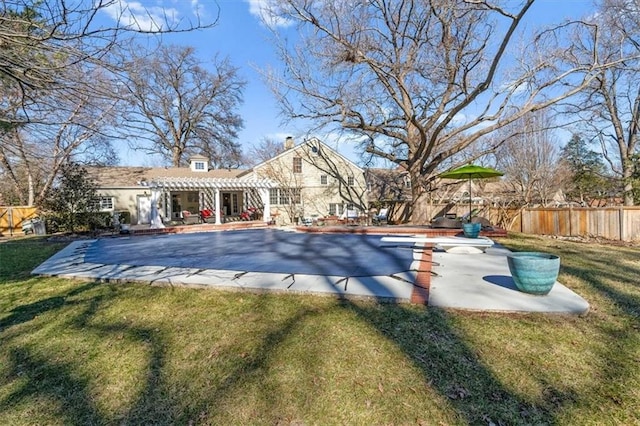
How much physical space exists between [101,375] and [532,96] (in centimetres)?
1617

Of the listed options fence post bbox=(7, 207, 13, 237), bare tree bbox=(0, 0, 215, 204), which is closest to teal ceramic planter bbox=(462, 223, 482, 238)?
bare tree bbox=(0, 0, 215, 204)

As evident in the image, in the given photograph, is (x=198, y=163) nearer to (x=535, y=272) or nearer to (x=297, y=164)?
(x=297, y=164)

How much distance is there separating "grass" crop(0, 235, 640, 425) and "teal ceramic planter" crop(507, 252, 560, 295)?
1.93 feet

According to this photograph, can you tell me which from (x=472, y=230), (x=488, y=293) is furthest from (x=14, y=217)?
(x=488, y=293)

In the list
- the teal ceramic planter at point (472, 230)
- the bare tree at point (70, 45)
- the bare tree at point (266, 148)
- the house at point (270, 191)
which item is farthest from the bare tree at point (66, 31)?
the bare tree at point (266, 148)

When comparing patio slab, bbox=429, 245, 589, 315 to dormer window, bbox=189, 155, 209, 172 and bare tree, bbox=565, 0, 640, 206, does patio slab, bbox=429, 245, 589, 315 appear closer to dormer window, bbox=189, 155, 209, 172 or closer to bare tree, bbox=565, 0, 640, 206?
bare tree, bbox=565, 0, 640, 206

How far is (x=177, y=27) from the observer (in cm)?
323

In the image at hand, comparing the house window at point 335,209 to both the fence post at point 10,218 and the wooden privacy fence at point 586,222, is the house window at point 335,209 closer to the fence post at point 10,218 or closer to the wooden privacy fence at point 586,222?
the wooden privacy fence at point 586,222

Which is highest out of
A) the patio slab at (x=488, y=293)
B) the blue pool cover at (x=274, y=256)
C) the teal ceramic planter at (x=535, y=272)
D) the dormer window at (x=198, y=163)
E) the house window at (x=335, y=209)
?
the dormer window at (x=198, y=163)

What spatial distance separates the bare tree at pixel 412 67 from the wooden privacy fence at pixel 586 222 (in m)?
4.21

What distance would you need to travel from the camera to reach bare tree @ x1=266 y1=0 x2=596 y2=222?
1258 centimetres

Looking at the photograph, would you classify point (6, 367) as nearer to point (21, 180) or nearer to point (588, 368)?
point (588, 368)

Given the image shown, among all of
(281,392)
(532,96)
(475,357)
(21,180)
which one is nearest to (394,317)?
(475,357)

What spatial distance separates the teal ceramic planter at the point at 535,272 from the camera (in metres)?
4.51
